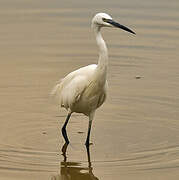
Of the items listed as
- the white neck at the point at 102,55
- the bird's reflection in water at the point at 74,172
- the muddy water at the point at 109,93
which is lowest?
the bird's reflection in water at the point at 74,172

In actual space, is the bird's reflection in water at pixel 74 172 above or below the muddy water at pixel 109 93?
below

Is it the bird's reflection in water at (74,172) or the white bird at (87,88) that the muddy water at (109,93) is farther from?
the white bird at (87,88)

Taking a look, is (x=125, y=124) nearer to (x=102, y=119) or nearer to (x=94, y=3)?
(x=102, y=119)

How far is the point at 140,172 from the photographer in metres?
8.05

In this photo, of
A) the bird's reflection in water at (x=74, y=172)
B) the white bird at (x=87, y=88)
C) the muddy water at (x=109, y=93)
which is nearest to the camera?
the bird's reflection in water at (x=74, y=172)

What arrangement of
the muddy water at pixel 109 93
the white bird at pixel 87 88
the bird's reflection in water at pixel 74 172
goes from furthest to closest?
the white bird at pixel 87 88 < the muddy water at pixel 109 93 < the bird's reflection in water at pixel 74 172

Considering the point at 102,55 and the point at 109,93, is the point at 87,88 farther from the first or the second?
the point at 109,93

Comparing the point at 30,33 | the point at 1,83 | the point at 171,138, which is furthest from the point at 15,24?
the point at 171,138

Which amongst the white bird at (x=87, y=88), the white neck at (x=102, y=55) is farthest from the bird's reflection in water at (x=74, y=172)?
the white neck at (x=102, y=55)

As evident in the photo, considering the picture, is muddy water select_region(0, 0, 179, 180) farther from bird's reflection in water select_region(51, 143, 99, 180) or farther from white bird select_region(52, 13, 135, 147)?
white bird select_region(52, 13, 135, 147)

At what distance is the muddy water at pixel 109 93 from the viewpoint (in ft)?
27.3

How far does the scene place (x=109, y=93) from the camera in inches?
411

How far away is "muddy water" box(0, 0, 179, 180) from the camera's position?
831cm

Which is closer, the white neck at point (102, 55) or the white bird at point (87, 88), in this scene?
the white neck at point (102, 55)
